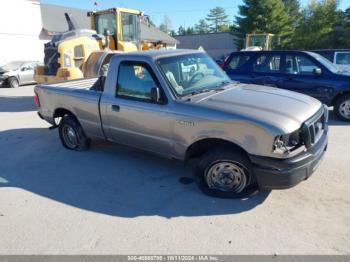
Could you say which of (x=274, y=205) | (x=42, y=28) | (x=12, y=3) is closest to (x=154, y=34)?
(x=42, y=28)

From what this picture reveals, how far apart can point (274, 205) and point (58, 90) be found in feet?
14.4

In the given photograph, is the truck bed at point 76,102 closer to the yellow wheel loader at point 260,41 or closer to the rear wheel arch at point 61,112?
the rear wheel arch at point 61,112

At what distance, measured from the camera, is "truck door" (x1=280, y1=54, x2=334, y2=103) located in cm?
795

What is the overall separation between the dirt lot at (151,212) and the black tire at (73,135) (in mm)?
472

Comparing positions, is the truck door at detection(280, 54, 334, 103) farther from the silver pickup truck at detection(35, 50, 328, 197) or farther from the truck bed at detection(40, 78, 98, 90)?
the truck bed at detection(40, 78, 98, 90)

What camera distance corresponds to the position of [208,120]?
388 cm

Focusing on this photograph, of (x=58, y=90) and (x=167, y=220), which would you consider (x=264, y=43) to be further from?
(x=167, y=220)

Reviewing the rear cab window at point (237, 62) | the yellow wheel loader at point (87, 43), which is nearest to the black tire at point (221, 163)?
the rear cab window at point (237, 62)

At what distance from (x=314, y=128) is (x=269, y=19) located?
4002 centimetres

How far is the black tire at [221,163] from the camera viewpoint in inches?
152

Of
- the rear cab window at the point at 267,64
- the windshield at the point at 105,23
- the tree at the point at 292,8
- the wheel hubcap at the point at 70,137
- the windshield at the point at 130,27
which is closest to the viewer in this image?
the wheel hubcap at the point at 70,137

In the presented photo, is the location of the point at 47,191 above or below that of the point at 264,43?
below

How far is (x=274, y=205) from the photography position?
3.91 m

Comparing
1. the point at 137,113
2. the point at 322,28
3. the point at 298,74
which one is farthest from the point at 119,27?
the point at 322,28
